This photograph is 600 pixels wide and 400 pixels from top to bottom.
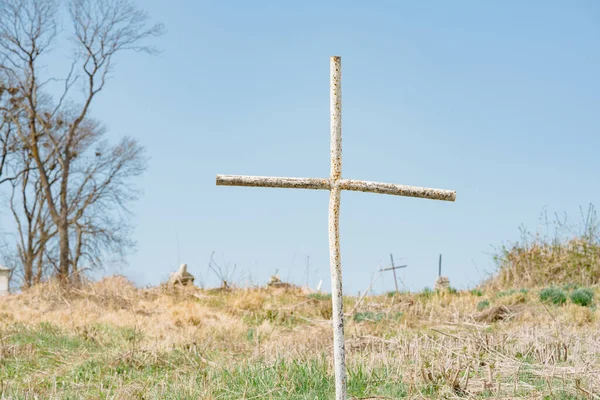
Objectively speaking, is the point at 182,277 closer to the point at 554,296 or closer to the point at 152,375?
the point at 554,296

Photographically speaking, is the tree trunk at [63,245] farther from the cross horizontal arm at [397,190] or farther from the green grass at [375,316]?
the cross horizontal arm at [397,190]

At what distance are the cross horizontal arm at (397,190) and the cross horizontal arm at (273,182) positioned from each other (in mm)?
135

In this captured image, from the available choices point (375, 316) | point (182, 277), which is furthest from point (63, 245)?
point (375, 316)

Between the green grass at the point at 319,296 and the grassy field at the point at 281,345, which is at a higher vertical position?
the grassy field at the point at 281,345

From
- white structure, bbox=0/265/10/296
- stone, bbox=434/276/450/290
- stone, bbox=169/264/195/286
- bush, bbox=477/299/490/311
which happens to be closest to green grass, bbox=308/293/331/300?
bush, bbox=477/299/490/311

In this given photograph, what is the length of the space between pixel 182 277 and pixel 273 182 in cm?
1278

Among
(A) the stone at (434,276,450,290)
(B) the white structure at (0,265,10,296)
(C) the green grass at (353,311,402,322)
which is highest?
(C) the green grass at (353,311,402,322)

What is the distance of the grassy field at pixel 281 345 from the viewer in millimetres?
4461

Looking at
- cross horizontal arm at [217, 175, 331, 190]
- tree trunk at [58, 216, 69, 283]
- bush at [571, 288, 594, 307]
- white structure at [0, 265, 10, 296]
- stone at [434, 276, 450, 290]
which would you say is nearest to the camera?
cross horizontal arm at [217, 175, 331, 190]

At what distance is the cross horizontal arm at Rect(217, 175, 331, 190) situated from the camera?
354 cm

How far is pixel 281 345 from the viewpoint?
7.45m

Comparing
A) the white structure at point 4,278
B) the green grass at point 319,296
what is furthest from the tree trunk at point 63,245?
the green grass at point 319,296

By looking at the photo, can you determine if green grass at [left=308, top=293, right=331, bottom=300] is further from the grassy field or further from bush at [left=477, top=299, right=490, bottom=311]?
bush at [left=477, top=299, right=490, bottom=311]

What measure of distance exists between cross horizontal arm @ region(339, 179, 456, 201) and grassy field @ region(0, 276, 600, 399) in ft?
4.08
